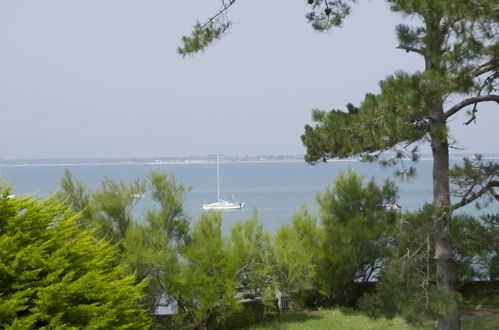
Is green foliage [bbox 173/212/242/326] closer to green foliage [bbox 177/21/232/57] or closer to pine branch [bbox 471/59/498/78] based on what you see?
green foliage [bbox 177/21/232/57]

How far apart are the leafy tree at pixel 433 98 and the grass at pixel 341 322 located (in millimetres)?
1907

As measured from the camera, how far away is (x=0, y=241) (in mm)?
4020

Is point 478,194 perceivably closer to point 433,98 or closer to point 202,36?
point 433,98

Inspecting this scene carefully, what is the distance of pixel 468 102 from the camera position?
6930 millimetres

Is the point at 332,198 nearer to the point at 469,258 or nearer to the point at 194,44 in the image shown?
the point at 469,258

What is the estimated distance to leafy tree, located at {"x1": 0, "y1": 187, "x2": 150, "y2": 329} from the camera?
400cm

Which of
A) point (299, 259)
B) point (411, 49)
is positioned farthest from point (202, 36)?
point (299, 259)

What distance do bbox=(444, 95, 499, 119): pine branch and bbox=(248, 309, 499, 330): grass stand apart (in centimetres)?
314

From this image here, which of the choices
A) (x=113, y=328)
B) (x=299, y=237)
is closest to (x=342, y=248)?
(x=299, y=237)

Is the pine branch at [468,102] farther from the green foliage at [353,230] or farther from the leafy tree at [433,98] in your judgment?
the green foliage at [353,230]

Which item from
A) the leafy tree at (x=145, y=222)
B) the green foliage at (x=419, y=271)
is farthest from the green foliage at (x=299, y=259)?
the green foliage at (x=419, y=271)

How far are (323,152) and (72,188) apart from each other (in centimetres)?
389

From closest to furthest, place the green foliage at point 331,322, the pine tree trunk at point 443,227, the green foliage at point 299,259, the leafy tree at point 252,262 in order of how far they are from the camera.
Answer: the pine tree trunk at point 443,227 < the green foliage at point 331,322 < the leafy tree at point 252,262 < the green foliage at point 299,259

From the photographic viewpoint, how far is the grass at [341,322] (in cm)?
873
